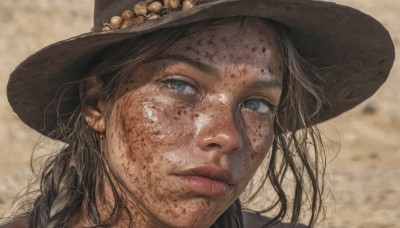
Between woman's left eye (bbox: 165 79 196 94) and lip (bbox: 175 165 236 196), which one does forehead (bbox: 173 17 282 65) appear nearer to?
woman's left eye (bbox: 165 79 196 94)

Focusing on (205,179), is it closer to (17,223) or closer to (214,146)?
(214,146)

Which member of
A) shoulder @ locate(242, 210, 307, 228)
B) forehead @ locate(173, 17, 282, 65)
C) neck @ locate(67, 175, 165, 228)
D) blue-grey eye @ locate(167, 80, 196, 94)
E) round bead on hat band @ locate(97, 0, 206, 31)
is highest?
round bead on hat band @ locate(97, 0, 206, 31)

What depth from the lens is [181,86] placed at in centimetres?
315

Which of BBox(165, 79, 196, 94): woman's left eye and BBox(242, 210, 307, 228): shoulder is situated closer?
BBox(165, 79, 196, 94): woman's left eye

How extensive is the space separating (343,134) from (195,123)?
21.2ft

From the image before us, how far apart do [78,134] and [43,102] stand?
0.59 ft

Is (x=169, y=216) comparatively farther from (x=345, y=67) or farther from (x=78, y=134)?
(x=345, y=67)

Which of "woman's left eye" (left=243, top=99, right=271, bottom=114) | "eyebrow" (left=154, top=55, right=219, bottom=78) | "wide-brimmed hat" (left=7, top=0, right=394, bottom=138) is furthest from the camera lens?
"woman's left eye" (left=243, top=99, right=271, bottom=114)

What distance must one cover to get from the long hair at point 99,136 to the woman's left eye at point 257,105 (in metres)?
0.19

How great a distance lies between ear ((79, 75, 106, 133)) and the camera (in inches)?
131

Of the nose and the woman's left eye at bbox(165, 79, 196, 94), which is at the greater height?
the woman's left eye at bbox(165, 79, 196, 94)

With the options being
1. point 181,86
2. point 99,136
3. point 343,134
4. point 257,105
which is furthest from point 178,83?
point 343,134

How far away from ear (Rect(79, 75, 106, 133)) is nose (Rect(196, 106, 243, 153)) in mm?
407

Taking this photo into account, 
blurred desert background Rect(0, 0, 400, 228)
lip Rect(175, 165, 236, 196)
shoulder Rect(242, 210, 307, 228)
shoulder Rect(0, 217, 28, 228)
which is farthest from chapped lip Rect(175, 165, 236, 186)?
blurred desert background Rect(0, 0, 400, 228)
